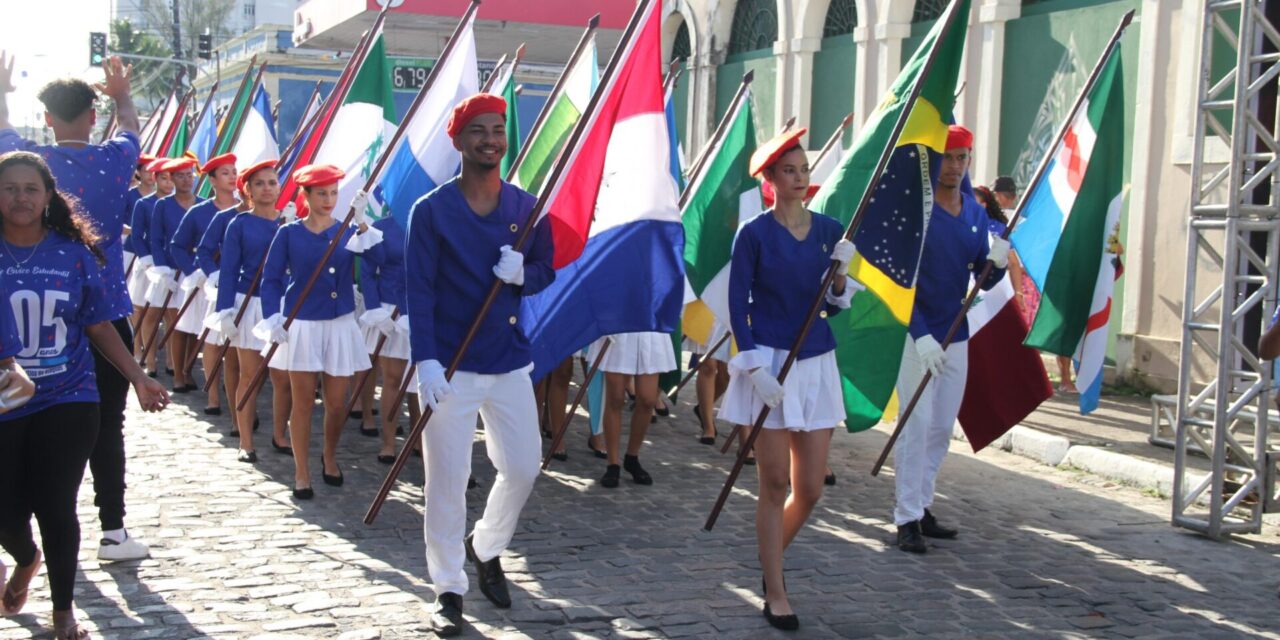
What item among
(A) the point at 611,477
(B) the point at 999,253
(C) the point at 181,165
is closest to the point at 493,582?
(A) the point at 611,477

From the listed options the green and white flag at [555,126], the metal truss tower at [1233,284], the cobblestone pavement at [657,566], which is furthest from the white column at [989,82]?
the green and white flag at [555,126]

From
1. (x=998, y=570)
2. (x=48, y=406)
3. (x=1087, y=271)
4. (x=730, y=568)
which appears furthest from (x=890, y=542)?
(x=48, y=406)

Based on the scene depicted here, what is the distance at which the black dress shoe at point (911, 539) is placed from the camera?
6469 mm

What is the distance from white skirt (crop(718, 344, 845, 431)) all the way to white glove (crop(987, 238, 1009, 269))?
183 centimetres

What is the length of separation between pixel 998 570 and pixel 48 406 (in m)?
4.20

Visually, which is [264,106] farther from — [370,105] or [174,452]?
[174,452]

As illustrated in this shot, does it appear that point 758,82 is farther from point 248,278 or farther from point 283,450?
point 283,450

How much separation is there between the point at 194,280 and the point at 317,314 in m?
3.45

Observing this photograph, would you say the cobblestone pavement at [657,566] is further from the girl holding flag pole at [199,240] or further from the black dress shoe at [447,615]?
the girl holding flag pole at [199,240]

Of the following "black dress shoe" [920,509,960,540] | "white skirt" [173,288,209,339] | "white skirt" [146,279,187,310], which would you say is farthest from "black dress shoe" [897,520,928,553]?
"white skirt" [146,279,187,310]

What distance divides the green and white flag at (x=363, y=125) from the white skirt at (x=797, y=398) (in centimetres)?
426

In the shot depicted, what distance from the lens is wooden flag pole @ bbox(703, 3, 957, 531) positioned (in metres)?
5.29

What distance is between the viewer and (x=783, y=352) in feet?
17.8

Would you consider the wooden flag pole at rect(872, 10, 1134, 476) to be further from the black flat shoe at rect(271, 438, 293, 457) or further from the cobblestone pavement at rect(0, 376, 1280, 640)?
the black flat shoe at rect(271, 438, 293, 457)
